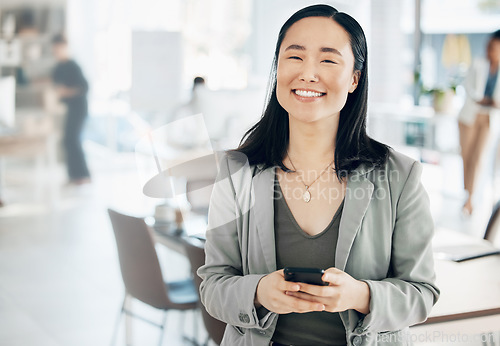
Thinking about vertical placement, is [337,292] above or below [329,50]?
below

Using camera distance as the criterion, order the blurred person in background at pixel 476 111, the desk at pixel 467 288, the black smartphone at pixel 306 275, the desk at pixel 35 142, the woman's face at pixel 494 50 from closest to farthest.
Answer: the black smartphone at pixel 306 275 < the desk at pixel 467 288 < the desk at pixel 35 142 < the woman's face at pixel 494 50 < the blurred person in background at pixel 476 111

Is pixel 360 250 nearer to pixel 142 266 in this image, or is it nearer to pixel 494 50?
pixel 142 266

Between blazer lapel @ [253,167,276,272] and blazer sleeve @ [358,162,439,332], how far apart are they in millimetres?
221

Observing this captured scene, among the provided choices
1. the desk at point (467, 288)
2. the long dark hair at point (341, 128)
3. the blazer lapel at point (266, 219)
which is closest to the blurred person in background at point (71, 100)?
the desk at point (467, 288)

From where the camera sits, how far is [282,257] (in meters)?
1.41

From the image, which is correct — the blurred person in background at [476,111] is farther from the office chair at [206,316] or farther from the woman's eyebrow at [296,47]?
the woman's eyebrow at [296,47]

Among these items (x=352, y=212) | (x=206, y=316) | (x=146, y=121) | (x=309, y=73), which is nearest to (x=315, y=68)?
(x=309, y=73)

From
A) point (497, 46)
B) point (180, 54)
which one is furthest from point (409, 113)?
point (180, 54)

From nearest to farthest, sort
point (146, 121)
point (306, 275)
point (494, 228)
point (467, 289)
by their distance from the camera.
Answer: point (306, 275) → point (467, 289) → point (494, 228) → point (146, 121)

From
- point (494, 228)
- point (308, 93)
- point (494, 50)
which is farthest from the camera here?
point (494, 50)

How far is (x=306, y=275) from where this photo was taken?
49.1 inches

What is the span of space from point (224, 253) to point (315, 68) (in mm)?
472

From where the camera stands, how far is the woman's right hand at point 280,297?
1.26 m

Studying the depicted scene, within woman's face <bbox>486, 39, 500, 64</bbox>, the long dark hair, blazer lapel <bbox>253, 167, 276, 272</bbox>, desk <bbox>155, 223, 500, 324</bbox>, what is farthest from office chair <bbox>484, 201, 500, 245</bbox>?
woman's face <bbox>486, 39, 500, 64</bbox>
